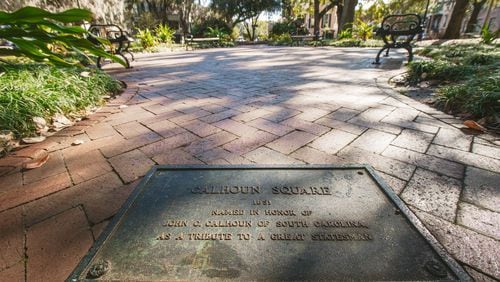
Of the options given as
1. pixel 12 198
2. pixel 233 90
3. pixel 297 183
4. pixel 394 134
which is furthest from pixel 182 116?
pixel 394 134

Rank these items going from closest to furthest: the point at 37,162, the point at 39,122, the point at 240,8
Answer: the point at 37,162
the point at 39,122
the point at 240,8

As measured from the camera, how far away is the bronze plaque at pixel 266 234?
0.88 m

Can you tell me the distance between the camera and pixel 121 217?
111 centimetres

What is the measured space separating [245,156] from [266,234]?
84cm

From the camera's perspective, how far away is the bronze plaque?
88 centimetres

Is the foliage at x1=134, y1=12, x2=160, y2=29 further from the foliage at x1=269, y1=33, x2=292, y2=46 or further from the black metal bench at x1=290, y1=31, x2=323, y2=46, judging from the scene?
the black metal bench at x1=290, y1=31, x2=323, y2=46

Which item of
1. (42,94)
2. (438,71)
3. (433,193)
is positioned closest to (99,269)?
(433,193)

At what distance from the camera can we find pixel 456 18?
1199 centimetres

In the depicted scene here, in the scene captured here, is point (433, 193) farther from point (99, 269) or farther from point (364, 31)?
point (364, 31)

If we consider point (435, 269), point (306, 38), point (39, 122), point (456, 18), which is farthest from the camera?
point (306, 38)

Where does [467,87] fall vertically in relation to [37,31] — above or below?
below

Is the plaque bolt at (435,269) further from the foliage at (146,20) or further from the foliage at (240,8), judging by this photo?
the foliage at (146,20)

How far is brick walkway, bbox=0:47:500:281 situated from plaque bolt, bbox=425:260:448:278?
17 centimetres

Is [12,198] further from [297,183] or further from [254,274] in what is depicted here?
[297,183]
